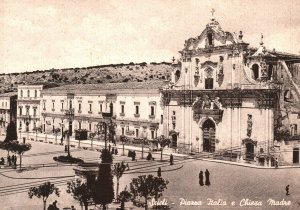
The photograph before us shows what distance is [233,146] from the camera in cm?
3350

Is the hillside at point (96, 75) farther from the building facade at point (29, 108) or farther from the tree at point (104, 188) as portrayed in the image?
the tree at point (104, 188)

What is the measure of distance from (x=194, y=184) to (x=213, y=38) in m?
14.3

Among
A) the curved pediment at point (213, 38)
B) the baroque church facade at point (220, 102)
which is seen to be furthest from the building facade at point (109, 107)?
the curved pediment at point (213, 38)

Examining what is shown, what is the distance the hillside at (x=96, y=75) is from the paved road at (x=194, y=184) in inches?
2489

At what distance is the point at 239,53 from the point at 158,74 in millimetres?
62231

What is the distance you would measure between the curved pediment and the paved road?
9.54 m

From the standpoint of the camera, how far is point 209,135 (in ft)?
118

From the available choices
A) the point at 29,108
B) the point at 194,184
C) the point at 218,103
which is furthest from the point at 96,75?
the point at 194,184

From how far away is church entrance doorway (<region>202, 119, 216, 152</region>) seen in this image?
35656 millimetres

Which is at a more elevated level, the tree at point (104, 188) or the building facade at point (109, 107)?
the building facade at point (109, 107)

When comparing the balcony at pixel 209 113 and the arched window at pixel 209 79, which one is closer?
the balcony at pixel 209 113

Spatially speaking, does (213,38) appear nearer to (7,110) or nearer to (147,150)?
(147,150)

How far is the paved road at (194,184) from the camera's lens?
69.1ft

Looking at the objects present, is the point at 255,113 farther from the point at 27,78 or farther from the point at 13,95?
the point at 27,78
